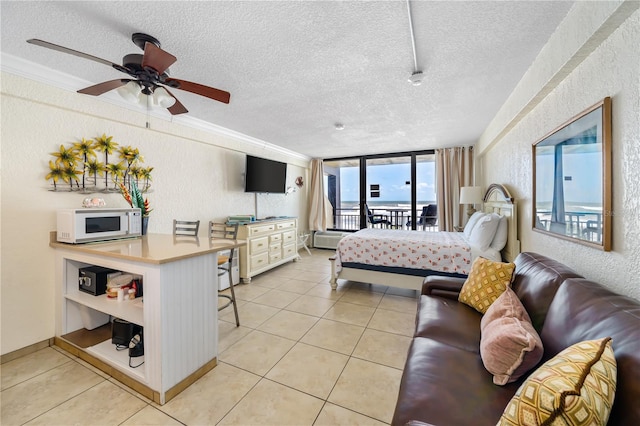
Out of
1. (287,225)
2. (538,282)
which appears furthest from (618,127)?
(287,225)

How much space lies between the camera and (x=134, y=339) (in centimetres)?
173

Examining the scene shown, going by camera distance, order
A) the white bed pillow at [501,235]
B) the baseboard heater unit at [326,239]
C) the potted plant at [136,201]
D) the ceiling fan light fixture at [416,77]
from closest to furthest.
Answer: the ceiling fan light fixture at [416,77]
the potted plant at [136,201]
the white bed pillow at [501,235]
the baseboard heater unit at [326,239]

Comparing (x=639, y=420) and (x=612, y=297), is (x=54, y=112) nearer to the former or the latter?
(x=639, y=420)

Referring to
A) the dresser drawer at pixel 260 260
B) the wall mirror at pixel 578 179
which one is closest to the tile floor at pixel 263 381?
the dresser drawer at pixel 260 260

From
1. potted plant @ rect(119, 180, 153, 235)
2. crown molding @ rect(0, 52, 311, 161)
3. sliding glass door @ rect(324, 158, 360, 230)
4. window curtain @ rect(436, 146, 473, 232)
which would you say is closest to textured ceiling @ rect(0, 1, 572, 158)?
→ crown molding @ rect(0, 52, 311, 161)

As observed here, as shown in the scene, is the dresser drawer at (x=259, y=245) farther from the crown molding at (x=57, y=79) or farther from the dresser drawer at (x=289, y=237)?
the crown molding at (x=57, y=79)

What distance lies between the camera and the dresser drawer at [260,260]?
153 inches

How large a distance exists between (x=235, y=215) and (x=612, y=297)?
4.09 metres

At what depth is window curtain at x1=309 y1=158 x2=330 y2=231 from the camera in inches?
244

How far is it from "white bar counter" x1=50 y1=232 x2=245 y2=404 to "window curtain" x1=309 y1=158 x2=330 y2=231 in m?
4.36

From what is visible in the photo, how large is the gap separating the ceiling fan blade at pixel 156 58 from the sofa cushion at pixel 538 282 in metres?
2.44

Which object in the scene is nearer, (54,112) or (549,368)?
(549,368)

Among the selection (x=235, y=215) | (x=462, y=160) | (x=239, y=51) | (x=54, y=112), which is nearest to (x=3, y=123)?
(x=54, y=112)

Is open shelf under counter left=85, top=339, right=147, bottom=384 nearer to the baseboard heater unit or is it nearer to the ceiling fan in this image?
the ceiling fan
